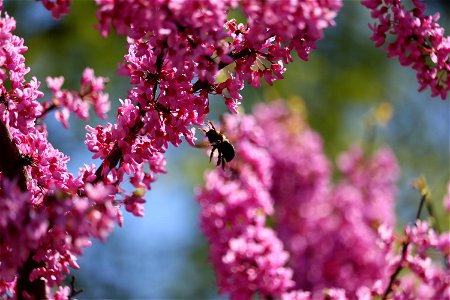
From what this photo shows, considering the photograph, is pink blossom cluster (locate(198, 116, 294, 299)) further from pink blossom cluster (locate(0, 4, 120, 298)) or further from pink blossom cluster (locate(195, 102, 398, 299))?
pink blossom cluster (locate(0, 4, 120, 298))

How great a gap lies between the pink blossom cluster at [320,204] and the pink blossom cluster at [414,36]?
9.32 feet

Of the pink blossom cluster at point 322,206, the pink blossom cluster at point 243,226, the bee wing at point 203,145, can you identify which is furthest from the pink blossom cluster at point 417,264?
the pink blossom cluster at point 322,206

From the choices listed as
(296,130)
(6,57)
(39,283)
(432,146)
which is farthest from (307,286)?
(432,146)

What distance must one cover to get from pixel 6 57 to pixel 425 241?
9.43ft

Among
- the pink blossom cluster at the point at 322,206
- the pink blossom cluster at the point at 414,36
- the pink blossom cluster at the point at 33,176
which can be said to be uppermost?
the pink blossom cluster at the point at 322,206

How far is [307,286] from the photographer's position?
22.5 ft

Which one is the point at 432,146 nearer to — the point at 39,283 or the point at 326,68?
the point at 326,68

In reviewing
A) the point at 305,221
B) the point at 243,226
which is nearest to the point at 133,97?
the point at 243,226

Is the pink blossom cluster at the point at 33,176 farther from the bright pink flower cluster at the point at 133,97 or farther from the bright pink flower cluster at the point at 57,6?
the bright pink flower cluster at the point at 57,6

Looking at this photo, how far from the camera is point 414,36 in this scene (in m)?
3.21

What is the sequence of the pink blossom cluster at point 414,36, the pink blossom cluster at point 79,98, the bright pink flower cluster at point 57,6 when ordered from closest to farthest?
the bright pink flower cluster at point 57,6 → the pink blossom cluster at point 79,98 → the pink blossom cluster at point 414,36

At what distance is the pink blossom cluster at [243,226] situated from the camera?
4.55 m

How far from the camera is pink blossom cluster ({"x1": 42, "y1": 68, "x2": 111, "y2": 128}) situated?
2941 millimetres

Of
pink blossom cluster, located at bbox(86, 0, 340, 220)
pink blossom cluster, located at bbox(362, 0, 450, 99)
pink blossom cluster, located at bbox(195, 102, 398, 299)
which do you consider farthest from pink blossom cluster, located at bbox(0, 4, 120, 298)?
pink blossom cluster, located at bbox(195, 102, 398, 299)
